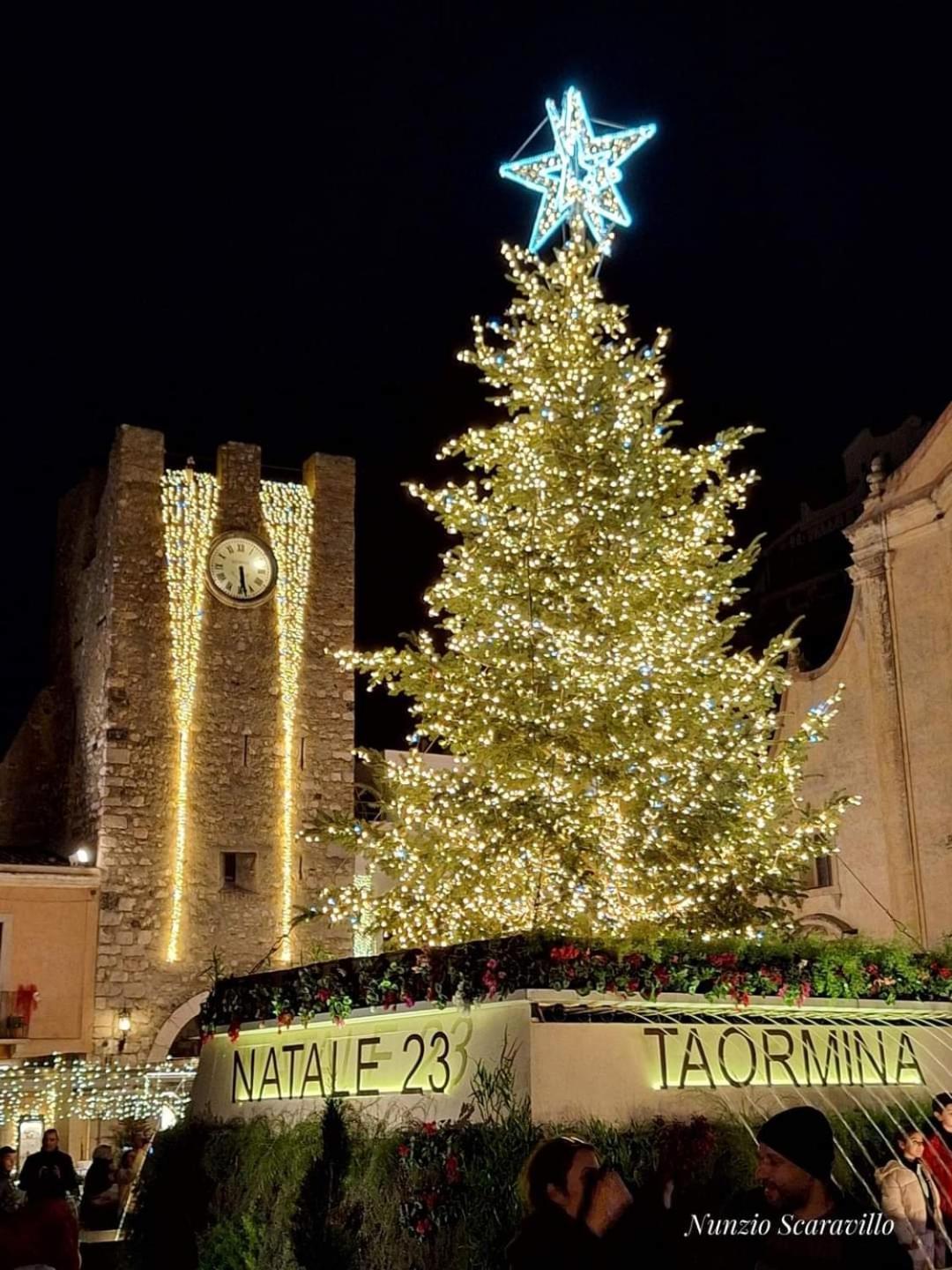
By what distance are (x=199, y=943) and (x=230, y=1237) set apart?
17.8m

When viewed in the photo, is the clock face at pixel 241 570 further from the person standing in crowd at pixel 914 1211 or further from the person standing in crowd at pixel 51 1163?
the person standing in crowd at pixel 914 1211

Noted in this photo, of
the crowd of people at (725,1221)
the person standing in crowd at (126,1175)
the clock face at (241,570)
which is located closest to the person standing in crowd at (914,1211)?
the crowd of people at (725,1221)

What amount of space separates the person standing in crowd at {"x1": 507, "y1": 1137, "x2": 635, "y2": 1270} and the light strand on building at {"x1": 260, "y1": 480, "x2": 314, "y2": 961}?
899 inches

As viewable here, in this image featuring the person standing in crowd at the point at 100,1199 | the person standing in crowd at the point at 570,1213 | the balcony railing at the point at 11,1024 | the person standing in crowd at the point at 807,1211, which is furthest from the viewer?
the balcony railing at the point at 11,1024

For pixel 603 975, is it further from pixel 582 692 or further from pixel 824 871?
pixel 824 871

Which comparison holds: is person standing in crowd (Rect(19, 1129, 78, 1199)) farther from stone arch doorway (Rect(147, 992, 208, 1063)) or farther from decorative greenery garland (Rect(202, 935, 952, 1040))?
stone arch doorway (Rect(147, 992, 208, 1063))

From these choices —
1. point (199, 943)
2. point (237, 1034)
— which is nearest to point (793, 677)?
point (199, 943)

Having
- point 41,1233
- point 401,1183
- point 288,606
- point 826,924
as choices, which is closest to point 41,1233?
point 41,1233

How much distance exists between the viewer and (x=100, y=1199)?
1173cm

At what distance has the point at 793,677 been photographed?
2414cm

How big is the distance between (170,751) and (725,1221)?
23.0 metres

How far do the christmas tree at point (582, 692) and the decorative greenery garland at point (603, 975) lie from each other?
134 inches

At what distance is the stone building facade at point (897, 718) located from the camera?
Result: 20.8 metres

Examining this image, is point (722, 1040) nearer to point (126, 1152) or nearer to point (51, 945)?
point (126, 1152)
